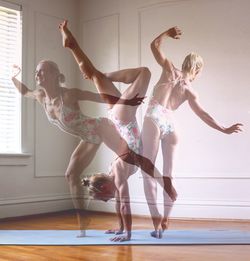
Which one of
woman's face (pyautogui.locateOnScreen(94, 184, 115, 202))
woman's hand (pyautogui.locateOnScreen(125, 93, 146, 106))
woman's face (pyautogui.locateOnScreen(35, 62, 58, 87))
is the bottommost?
woman's face (pyautogui.locateOnScreen(94, 184, 115, 202))

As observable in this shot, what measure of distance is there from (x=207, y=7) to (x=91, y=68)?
0.77 meters

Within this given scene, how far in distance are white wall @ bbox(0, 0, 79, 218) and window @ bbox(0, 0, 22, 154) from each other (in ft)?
0.15

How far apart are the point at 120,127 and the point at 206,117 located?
49 cm

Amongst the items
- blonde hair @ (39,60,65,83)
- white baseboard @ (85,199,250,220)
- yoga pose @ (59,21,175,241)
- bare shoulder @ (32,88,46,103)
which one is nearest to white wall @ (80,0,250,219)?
white baseboard @ (85,199,250,220)

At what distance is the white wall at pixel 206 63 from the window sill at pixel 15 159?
0.69 meters

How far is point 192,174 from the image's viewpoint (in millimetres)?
2314

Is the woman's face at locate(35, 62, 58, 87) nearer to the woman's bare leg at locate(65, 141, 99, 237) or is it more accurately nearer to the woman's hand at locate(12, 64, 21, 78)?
the woman's hand at locate(12, 64, 21, 78)

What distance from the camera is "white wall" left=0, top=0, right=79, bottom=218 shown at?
229 cm

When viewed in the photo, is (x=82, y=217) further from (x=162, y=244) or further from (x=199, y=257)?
(x=199, y=257)

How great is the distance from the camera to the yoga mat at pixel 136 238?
2051 mm

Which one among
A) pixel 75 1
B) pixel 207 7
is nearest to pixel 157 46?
pixel 207 7

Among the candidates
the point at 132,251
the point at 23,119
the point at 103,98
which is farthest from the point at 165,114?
the point at 23,119

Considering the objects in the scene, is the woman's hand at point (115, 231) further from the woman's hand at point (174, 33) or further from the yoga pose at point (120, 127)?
the woman's hand at point (174, 33)

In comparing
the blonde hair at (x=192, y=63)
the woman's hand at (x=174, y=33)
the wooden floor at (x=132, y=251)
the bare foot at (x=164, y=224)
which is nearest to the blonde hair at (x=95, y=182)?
the wooden floor at (x=132, y=251)
